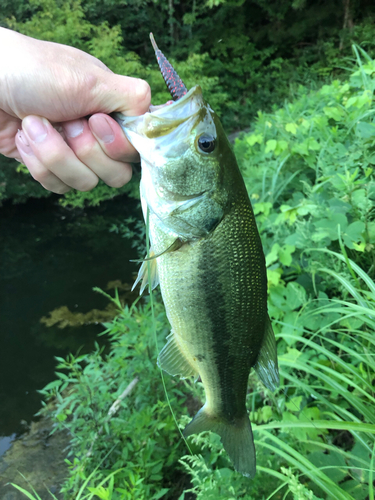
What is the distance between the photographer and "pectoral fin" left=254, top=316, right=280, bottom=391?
4.12 feet

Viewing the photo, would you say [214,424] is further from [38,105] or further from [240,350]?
[38,105]

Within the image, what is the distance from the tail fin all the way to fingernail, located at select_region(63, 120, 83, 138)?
1.42 metres

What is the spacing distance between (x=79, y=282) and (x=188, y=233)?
5.61 m

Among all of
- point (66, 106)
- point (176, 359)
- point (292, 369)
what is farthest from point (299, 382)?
point (66, 106)

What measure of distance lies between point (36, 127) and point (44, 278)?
5.96 metres

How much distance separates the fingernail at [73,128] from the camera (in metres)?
1.40

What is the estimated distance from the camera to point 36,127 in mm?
1309

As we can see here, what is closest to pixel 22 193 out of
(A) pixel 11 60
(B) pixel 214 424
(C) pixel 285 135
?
(C) pixel 285 135

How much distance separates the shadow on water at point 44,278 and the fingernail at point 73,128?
3694 mm

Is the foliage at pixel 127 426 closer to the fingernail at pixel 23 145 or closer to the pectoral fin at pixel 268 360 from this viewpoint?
the pectoral fin at pixel 268 360

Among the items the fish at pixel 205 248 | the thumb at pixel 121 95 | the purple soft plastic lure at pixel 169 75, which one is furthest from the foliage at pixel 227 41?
the fish at pixel 205 248

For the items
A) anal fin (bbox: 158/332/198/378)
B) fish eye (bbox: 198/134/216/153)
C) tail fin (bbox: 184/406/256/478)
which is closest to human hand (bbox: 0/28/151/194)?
fish eye (bbox: 198/134/216/153)

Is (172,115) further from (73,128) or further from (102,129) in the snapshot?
(73,128)

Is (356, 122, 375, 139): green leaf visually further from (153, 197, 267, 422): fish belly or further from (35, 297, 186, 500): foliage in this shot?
(35, 297, 186, 500): foliage
